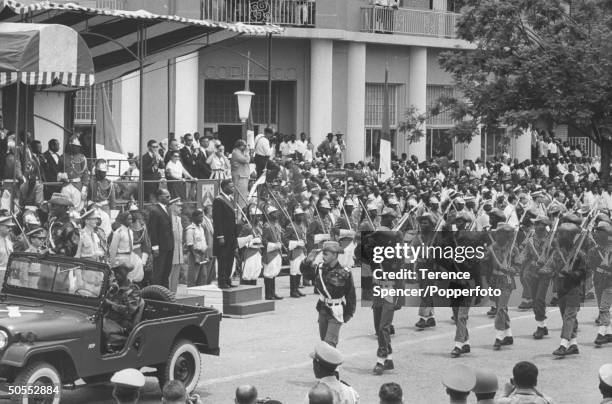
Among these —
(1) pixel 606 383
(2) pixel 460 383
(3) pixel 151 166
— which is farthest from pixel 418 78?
(2) pixel 460 383

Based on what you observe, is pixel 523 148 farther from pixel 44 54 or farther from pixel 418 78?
pixel 44 54

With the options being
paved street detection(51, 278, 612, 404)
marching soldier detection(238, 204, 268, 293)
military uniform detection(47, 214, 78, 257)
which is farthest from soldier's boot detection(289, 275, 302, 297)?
military uniform detection(47, 214, 78, 257)

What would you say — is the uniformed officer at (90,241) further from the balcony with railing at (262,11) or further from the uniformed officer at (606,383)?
the balcony with railing at (262,11)

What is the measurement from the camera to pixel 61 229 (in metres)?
17.8

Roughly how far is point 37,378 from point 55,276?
5.44 ft

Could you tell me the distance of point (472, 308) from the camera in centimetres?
2055

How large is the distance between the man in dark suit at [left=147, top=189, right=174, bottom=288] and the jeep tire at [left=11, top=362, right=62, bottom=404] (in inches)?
309

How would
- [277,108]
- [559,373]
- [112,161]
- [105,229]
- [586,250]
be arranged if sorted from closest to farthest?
[559,373] < [586,250] < [105,229] < [112,161] < [277,108]

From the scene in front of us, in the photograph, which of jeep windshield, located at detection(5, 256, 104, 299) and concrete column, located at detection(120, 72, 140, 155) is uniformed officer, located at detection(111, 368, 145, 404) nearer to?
jeep windshield, located at detection(5, 256, 104, 299)

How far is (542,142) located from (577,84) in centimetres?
1389

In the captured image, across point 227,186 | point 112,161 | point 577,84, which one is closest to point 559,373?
point 227,186

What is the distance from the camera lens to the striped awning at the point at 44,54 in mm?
16922

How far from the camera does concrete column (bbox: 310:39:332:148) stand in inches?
1534

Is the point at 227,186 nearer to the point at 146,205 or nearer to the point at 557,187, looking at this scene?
the point at 146,205
